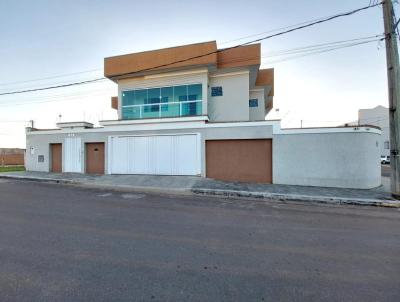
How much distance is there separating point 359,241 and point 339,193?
5874 millimetres

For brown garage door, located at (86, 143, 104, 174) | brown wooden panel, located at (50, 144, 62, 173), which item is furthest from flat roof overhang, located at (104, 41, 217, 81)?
brown wooden panel, located at (50, 144, 62, 173)

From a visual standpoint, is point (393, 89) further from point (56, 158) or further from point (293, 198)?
point (56, 158)

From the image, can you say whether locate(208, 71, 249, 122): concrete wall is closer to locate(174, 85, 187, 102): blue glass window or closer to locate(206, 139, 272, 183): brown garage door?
locate(174, 85, 187, 102): blue glass window

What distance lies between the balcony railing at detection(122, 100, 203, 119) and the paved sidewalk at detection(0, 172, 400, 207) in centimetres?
460

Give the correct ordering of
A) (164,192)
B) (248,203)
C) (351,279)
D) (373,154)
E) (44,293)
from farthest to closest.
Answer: (373,154) → (164,192) → (248,203) → (351,279) → (44,293)

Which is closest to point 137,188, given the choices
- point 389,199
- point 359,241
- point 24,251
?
point 24,251

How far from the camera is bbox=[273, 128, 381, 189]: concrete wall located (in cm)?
1117

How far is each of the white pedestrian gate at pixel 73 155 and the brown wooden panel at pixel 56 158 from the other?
79 centimetres

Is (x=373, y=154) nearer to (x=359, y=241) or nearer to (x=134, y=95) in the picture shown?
(x=359, y=241)

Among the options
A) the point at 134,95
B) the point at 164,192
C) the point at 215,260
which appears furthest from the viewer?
the point at 134,95

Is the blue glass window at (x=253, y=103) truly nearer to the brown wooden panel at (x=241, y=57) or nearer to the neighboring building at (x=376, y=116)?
the brown wooden panel at (x=241, y=57)

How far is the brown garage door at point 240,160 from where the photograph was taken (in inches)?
494

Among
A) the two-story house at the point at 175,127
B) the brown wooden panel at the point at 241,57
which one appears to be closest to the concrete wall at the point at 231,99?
the two-story house at the point at 175,127

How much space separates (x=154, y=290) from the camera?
2.80 meters
